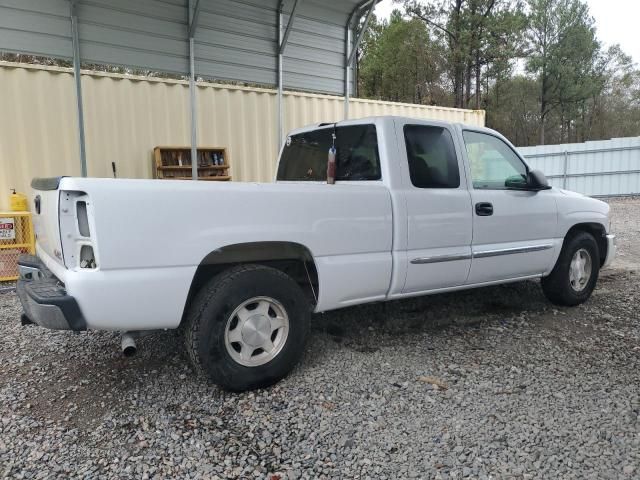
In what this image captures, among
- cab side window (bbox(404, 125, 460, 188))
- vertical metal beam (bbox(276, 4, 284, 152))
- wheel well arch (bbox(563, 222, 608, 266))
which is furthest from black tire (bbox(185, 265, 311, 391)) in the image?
vertical metal beam (bbox(276, 4, 284, 152))

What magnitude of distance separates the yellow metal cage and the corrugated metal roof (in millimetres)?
2271

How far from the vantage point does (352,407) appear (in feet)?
9.91

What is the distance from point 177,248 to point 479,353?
8.31ft

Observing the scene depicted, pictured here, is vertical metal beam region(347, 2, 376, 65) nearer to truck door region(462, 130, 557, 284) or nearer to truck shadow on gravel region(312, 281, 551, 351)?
truck door region(462, 130, 557, 284)

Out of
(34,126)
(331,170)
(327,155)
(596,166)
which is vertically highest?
(34,126)

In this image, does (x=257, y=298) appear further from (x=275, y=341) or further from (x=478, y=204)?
(x=478, y=204)

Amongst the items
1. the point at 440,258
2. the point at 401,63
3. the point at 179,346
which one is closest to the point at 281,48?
the point at 440,258

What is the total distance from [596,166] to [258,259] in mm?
19389

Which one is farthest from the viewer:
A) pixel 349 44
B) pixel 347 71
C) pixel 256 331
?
pixel 347 71

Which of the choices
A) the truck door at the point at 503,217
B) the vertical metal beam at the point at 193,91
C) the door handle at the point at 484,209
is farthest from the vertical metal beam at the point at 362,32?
the door handle at the point at 484,209

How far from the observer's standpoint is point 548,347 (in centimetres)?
399

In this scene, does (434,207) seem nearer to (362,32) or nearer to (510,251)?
(510,251)

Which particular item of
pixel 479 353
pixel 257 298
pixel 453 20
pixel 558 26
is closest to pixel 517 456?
pixel 479 353

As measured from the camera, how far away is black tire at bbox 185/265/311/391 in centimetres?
295
